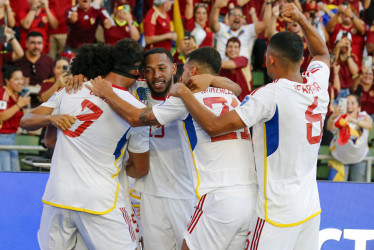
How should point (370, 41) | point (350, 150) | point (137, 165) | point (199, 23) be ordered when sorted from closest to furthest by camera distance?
point (137, 165), point (350, 150), point (199, 23), point (370, 41)

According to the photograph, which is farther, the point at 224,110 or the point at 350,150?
the point at 350,150

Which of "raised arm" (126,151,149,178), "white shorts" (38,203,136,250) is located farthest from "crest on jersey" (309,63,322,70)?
"white shorts" (38,203,136,250)

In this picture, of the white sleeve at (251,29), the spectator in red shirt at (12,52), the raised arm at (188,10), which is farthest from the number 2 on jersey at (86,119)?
the raised arm at (188,10)

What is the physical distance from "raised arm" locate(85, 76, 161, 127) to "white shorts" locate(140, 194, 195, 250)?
948 mm

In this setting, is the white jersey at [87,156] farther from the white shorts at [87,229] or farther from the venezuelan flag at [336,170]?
the venezuelan flag at [336,170]

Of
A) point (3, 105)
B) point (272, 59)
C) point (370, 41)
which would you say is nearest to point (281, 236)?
point (272, 59)

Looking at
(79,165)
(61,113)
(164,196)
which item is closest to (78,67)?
(61,113)

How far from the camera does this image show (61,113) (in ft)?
13.9

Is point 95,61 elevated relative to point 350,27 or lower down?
lower down

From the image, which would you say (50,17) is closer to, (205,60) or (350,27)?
(350,27)

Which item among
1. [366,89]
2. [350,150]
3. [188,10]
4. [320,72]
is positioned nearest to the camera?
[320,72]

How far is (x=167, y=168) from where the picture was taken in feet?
15.6

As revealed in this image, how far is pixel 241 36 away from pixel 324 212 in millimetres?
5282

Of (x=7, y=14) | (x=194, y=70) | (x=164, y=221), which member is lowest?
(x=164, y=221)
